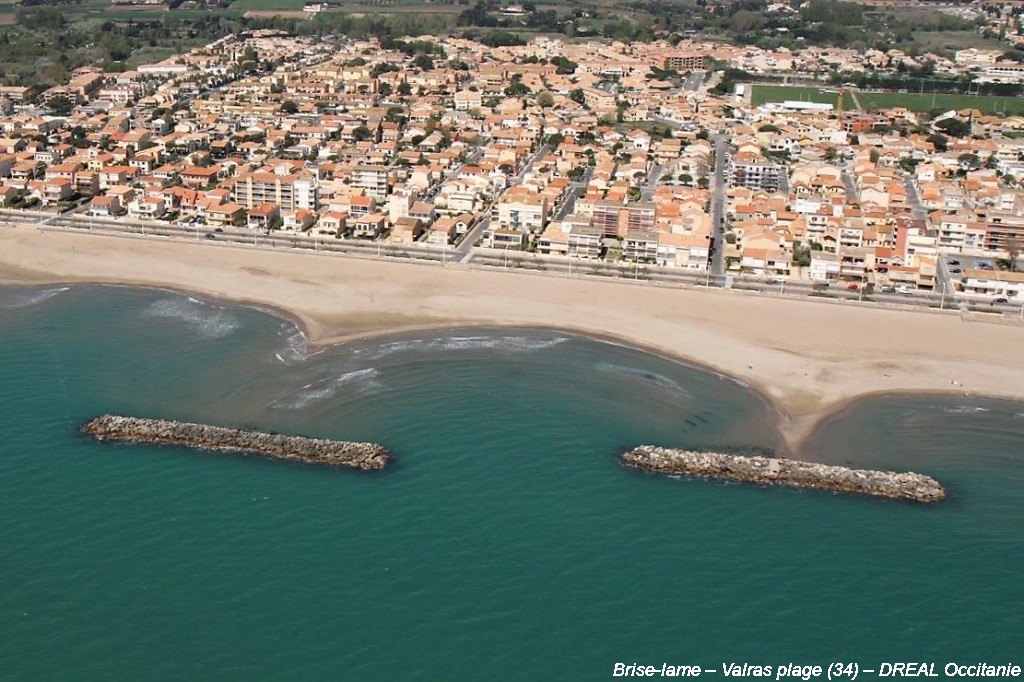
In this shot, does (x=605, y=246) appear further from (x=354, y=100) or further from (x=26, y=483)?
(x=354, y=100)

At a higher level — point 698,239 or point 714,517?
point 698,239

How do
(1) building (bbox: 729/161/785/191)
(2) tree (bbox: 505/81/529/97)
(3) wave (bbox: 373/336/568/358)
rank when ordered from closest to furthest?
(3) wave (bbox: 373/336/568/358) → (1) building (bbox: 729/161/785/191) → (2) tree (bbox: 505/81/529/97)

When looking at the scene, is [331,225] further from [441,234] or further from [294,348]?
[294,348]

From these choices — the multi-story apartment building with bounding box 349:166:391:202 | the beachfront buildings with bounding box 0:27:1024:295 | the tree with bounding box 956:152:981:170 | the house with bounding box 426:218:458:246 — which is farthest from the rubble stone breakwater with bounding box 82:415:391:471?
the tree with bounding box 956:152:981:170

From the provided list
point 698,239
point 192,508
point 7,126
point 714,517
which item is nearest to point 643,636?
point 714,517

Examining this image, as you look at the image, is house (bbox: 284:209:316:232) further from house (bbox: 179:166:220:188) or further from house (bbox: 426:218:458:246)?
house (bbox: 179:166:220:188)

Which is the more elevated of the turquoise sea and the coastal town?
the coastal town
